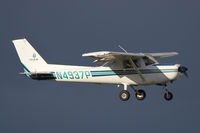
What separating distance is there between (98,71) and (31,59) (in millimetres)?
4243

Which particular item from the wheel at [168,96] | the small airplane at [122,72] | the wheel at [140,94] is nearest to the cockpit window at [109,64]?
the small airplane at [122,72]

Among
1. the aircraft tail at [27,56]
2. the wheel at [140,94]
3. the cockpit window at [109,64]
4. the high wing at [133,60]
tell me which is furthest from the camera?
the aircraft tail at [27,56]

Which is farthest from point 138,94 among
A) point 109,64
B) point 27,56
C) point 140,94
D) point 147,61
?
point 27,56

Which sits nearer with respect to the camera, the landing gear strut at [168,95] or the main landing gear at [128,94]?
the main landing gear at [128,94]

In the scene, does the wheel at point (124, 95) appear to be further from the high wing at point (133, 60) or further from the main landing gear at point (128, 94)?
the high wing at point (133, 60)

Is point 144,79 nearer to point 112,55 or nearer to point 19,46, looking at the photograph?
point 112,55

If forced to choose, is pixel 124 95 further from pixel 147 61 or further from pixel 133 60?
pixel 147 61

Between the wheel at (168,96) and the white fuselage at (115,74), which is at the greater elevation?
the white fuselage at (115,74)

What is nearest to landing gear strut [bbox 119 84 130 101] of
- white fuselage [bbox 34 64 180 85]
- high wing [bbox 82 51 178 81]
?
white fuselage [bbox 34 64 180 85]

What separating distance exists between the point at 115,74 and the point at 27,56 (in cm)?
547

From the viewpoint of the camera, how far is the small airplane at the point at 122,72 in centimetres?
2253

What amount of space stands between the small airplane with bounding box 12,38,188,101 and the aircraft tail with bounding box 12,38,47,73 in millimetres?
62

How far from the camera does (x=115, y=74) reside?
909 inches

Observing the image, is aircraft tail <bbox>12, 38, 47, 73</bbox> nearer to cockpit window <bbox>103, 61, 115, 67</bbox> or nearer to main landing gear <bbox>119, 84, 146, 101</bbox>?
cockpit window <bbox>103, 61, 115, 67</bbox>
